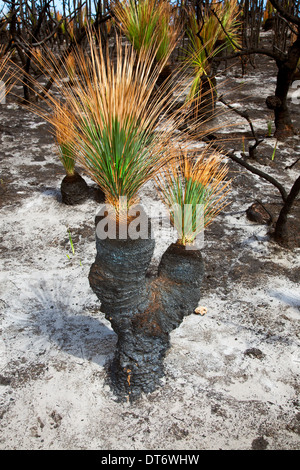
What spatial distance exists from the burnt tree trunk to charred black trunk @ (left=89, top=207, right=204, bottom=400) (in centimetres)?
283

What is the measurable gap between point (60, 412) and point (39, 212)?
1.72 meters

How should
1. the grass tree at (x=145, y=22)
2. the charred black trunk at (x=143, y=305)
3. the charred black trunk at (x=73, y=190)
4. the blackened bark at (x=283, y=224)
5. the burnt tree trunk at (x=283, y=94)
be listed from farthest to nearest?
the burnt tree trunk at (x=283, y=94)
the grass tree at (x=145, y=22)
the charred black trunk at (x=73, y=190)
the blackened bark at (x=283, y=224)
the charred black trunk at (x=143, y=305)

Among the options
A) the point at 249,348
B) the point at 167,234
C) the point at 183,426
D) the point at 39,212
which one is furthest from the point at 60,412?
the point at 39,212

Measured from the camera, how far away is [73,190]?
3.10m

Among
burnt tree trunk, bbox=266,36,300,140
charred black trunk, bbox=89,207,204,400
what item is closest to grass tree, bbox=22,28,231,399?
charred black trunk, bbox=89,207,204,400

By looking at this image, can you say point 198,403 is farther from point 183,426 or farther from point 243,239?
point 243,239

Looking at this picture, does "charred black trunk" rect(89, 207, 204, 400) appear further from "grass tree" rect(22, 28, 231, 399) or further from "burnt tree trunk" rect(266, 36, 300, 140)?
"burnt tree trunk" rect(266, 36, 300, 140)

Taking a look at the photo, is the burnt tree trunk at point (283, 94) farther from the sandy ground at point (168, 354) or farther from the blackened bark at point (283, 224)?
the blackened bark at point (283, 224)

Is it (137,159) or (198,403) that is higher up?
(137,159)

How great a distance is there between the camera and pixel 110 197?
1459mm

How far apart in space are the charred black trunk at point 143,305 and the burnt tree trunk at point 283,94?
2.83m

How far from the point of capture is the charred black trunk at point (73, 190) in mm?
3089

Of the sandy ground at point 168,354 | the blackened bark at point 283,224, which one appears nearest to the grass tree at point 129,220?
the sandy ground at point 168,354

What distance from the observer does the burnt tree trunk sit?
151 inches
